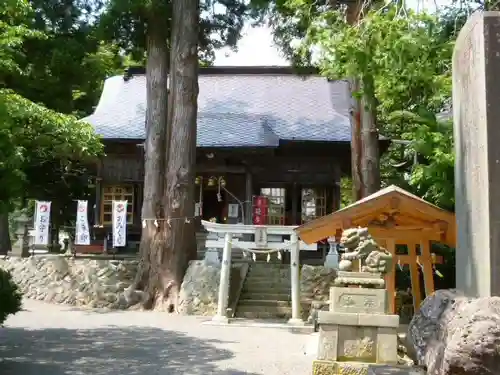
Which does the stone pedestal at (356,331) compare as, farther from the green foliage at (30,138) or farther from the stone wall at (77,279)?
the stone wall at (77,279)

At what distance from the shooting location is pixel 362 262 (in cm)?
812

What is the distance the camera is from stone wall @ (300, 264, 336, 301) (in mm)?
15695

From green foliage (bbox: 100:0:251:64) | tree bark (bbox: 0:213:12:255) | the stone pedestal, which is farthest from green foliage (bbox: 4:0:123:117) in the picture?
the stone pedestal

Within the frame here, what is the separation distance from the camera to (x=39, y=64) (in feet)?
60.8

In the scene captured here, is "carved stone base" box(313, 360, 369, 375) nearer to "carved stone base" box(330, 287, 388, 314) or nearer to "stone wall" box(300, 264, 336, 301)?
"carved stone base" box(330, 287, 388, 314)

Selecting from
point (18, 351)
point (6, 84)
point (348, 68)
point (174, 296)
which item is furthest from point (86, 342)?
point (6, 84)

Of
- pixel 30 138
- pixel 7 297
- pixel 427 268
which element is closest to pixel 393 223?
pixel 427 268

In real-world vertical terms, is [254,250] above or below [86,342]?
above

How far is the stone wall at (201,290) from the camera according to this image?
50.4 feet

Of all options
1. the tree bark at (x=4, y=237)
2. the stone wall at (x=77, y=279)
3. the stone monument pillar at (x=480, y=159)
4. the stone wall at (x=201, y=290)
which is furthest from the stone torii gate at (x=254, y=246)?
the tree bark at (x=4, y=237)

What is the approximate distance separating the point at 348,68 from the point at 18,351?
7003 mm

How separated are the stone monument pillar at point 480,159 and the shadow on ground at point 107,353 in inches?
176

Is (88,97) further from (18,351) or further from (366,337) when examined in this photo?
(366,337)

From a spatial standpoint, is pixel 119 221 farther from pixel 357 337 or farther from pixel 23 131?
pixel 357 337
